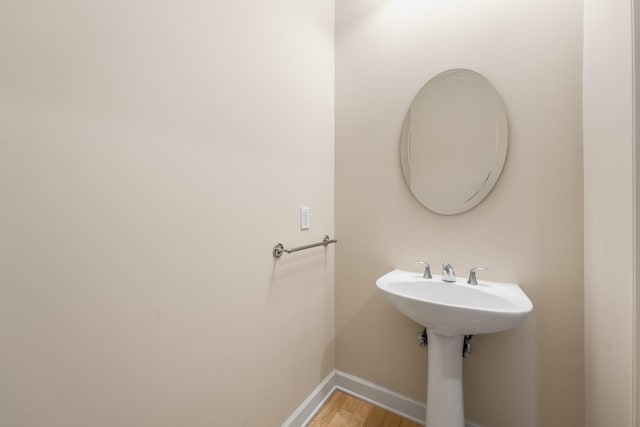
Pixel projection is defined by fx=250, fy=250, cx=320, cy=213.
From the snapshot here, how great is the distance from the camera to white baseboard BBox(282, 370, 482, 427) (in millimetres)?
1282

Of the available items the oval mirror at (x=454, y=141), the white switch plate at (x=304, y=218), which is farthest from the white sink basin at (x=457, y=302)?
the white switch plate at (x=304, y=218)

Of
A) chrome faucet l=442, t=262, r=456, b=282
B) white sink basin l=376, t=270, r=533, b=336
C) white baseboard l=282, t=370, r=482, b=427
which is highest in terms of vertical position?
chrome faucet l=442, t=262, r=456, b=282

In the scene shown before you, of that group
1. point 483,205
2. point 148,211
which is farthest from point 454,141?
point 148,211

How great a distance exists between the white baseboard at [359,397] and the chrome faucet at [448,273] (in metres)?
0.70

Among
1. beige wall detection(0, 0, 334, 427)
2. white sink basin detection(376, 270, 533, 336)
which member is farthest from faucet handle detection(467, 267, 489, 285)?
beige wall detection(0, 0, 334, 427)

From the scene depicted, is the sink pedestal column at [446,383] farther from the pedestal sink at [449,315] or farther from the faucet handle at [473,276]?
the faucet handle at [473,276]

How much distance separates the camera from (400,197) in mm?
1347

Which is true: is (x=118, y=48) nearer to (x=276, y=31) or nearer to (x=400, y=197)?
(x=276, y=31)

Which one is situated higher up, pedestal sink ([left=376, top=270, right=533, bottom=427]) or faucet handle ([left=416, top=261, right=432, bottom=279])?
faucet handle ([left=416, top=261, right=432, bottom=279])

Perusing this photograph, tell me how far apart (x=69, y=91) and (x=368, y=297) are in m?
1.45

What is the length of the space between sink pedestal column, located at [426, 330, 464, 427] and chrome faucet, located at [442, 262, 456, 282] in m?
0.24

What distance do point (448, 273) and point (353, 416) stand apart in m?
0.92

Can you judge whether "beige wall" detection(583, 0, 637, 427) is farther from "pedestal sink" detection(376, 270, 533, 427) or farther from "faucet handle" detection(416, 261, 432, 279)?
"faucet handle" detection(416, 261, 432, 279)

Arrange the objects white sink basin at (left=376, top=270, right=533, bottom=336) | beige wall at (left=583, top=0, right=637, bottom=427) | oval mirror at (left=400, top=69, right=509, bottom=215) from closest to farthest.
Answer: beige wall at (left=583, top=0, right=637, bottom=427), white sink basin at (left=376, top=270, right=533, bottom=336), oval mirror at (left=400, top=69, right=509, bottom=215)
